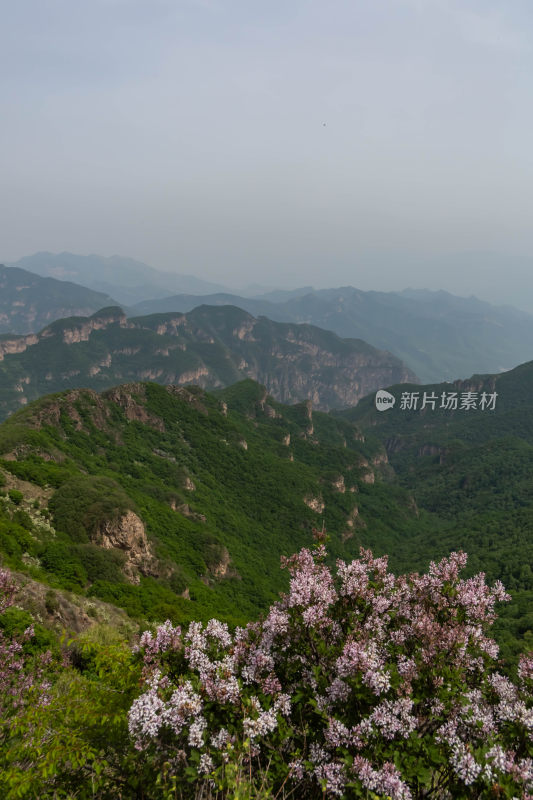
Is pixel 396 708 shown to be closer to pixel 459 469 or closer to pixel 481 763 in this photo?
pixel 481 763

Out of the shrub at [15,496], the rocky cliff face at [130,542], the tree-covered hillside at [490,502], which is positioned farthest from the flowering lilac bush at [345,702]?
the tree-covered hillside at [490,502]

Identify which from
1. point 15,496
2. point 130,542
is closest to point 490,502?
point 130,542

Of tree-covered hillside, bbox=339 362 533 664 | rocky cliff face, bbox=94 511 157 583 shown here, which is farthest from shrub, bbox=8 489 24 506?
tree-covered hillside, bbox=339 362 533 664

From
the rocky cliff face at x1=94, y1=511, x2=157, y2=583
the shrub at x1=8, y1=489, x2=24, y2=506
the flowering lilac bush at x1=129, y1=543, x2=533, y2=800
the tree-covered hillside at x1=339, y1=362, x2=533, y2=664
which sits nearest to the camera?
the flowering lilac bush at x1=129, y1=543, x2=533, y2=800

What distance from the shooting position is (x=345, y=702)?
6180 millimetres

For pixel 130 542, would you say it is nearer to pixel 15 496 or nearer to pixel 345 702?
pixel 15 496

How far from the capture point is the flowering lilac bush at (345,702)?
16.9 ft

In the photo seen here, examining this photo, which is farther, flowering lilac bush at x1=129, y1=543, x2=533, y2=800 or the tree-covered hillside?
the tree-covered hillside

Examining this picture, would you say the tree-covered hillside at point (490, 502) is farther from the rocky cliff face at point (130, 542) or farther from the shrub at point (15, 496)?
the shrub at point (15, 496)

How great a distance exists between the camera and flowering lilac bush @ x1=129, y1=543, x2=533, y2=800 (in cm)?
516

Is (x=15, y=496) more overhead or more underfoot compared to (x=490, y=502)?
more overhead

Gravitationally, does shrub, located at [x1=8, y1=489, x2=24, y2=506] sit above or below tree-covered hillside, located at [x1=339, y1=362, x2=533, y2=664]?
above

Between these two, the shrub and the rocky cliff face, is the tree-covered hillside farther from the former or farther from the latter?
the shrub

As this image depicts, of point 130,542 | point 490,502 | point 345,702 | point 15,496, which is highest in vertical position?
point 345,702
